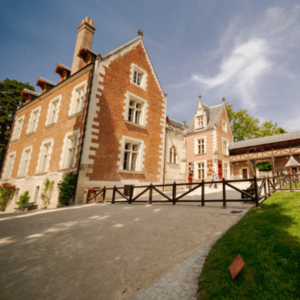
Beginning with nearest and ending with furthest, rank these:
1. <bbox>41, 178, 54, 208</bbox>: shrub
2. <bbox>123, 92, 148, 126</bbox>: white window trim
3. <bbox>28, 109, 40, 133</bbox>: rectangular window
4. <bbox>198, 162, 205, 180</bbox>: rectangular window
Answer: <bbox>41, 178, 54, 208</bbox>: shrub
<bbox>123, 92, 148, 126</bbox>: white window trim
<bbox>28, 109, 40, 133</bbox>: rectangular window
<bbox>198, 162, 205, 180</bbox>: rectangular window

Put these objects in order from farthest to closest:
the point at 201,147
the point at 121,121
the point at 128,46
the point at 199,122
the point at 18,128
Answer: the point at 199,122 < the point at 201,147 < the point at 18,128 < the point at 128,46 < the point at 121,121

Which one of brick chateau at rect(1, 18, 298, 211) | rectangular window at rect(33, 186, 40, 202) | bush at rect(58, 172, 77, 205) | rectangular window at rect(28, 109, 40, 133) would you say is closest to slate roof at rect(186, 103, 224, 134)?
brick chateau at rect(1, 18, 298, 211)

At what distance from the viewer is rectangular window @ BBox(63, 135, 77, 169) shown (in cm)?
1173

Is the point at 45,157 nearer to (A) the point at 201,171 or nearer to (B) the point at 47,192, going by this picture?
(B) the point at 47,192

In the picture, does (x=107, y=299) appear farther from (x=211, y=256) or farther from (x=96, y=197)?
(x=96, y=197)

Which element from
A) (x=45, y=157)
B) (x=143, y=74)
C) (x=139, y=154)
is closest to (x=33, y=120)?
(x=45, y=157)

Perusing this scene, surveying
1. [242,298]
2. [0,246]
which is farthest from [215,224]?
[0,246]

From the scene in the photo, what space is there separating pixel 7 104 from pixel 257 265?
30977 millimetres

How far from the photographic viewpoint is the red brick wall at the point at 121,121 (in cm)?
1124

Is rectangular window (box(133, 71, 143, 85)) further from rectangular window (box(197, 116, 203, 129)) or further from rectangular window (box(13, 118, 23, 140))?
rectangular window (box(197, 116, 203, 129))

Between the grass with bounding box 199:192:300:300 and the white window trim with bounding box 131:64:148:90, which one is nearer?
the grass with bounding box 199:192:300:300

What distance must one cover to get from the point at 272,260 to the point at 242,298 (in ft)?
2.97

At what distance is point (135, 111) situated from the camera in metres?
13.8

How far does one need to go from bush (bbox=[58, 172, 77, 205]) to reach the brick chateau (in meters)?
0.34
